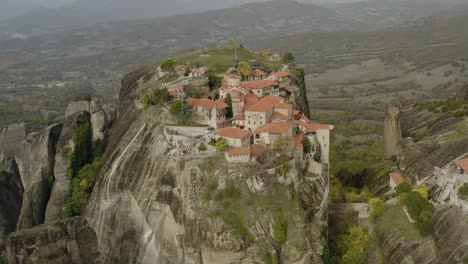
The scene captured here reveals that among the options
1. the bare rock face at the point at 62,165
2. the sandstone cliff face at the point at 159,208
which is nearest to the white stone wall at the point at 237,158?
the sandstone cliff face at the point at 159,208

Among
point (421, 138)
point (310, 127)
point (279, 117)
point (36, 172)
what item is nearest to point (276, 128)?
point (279, 117)

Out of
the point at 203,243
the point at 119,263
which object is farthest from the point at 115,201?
the point at 203,243

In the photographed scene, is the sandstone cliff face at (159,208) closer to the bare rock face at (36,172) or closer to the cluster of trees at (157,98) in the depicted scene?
the cluster of trees at (157,98)

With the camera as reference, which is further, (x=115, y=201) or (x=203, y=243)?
(x=115, y=201)

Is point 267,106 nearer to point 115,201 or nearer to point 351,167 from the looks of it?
point 115,201

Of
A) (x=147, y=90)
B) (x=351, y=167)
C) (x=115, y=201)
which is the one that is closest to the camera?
(x=115, y=201)

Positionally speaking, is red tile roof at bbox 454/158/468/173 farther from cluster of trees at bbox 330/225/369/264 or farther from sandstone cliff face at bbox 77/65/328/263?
sandstone cliff face at bbox 77/65/328/263
